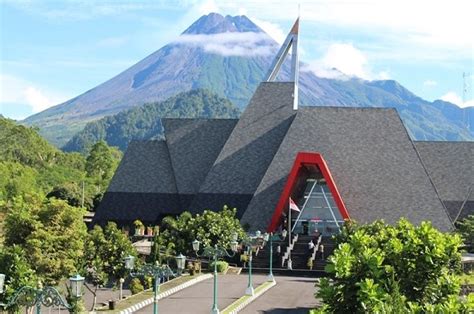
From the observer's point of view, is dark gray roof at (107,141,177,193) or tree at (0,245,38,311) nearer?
tree at (0,245,38,311)

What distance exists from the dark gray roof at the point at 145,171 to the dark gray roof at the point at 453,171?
20384mm

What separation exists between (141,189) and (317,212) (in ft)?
46.9

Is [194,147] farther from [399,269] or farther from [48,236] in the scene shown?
[399,269]

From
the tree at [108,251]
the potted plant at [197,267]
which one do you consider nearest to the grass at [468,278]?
the potted plant at [197,267]

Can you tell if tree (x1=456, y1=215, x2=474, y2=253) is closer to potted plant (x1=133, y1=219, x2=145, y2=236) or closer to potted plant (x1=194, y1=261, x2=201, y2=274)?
potted plant (x1=194, y1=261, x2=201, y2=274)

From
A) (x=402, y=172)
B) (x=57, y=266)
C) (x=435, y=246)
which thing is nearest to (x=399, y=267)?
(x=435, y=246)

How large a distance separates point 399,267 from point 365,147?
4331 cm

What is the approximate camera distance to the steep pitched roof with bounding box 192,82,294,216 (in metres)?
62.1

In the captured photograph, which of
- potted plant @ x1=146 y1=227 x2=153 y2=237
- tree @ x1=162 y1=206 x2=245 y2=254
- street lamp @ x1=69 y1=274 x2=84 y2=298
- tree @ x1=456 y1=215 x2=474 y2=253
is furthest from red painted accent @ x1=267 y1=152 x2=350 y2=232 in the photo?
street lamp @ x1=69 y1=274 x2=84 y2=298

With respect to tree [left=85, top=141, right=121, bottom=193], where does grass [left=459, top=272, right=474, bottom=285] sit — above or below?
below

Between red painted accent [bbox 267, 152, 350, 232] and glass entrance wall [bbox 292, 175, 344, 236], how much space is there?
3.51 meters

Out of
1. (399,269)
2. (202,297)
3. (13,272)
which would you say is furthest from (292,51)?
(399,269)

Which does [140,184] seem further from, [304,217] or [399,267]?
[399,267]

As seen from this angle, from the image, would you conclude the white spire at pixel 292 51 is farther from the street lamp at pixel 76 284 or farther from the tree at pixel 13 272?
the street lamp at pixel 76 284
